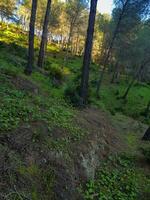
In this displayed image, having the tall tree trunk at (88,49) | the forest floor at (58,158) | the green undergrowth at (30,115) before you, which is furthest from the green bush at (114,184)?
the tall tree trunk at (88,49)

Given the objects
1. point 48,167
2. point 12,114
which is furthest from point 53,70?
point 48,167

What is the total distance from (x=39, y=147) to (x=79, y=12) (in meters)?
40.8

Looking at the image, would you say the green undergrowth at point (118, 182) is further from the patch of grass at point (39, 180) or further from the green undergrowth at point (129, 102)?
the green undergrowth at point (129, 102)

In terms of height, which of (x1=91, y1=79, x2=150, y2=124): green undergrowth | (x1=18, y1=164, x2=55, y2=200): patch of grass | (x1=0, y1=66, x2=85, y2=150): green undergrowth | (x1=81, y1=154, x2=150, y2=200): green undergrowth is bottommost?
(x1=91, y1=79, x2=150, y2=124): green undergrowth

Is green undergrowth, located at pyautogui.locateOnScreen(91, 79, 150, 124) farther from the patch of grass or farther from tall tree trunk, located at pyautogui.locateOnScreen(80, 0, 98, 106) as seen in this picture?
the patch of grass

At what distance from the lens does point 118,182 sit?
873cm

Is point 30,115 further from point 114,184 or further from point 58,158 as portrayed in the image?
point 114,184

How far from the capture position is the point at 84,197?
23.0 feet

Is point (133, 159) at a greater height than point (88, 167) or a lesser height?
lesser

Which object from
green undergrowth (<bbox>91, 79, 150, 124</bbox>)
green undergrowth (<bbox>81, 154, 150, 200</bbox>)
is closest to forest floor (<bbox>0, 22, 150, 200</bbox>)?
green undergrowth (<bbox>81, 154, 150, 200</bbox>)

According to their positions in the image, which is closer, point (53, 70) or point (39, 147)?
point (39, 147)

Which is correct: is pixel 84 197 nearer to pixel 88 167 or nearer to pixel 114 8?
pixel 88 167

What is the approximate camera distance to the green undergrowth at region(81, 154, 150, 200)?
7568 millimetres

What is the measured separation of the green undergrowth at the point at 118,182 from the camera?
7568 millimetres
